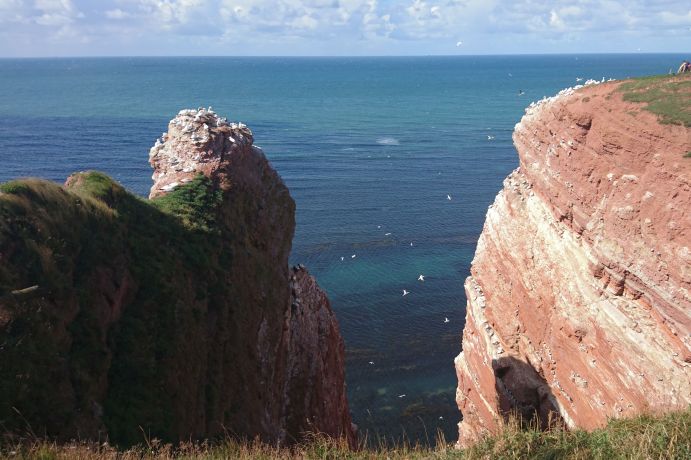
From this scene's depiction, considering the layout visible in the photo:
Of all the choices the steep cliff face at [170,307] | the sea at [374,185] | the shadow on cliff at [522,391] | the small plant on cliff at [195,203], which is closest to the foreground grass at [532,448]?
the sea at [374,185]

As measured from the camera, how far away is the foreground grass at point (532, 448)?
7777 millimetres

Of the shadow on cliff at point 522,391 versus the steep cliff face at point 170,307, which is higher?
the steep cliff face at point 170,307

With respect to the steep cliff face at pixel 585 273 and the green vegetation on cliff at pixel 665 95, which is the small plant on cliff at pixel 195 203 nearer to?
the steep cliff face at pixel 585 273

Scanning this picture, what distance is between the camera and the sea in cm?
2975

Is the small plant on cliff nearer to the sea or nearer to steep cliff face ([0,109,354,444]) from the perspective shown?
steep cliff face ([0,109,354,444])

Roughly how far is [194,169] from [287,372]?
7052 mm

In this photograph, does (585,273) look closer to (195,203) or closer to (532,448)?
(532,448)

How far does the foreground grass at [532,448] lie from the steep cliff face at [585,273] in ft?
17.6

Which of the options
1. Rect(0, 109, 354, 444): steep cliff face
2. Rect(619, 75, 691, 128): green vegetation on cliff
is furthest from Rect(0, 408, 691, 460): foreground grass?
Rect(619, 75, 691, 128): green vegetation on cliff

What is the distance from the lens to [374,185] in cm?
5759

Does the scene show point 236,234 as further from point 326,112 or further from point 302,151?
point 326,112

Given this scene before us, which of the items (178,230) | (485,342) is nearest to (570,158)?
(485,342)

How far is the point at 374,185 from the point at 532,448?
49.7 m

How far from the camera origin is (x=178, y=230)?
1547cm
